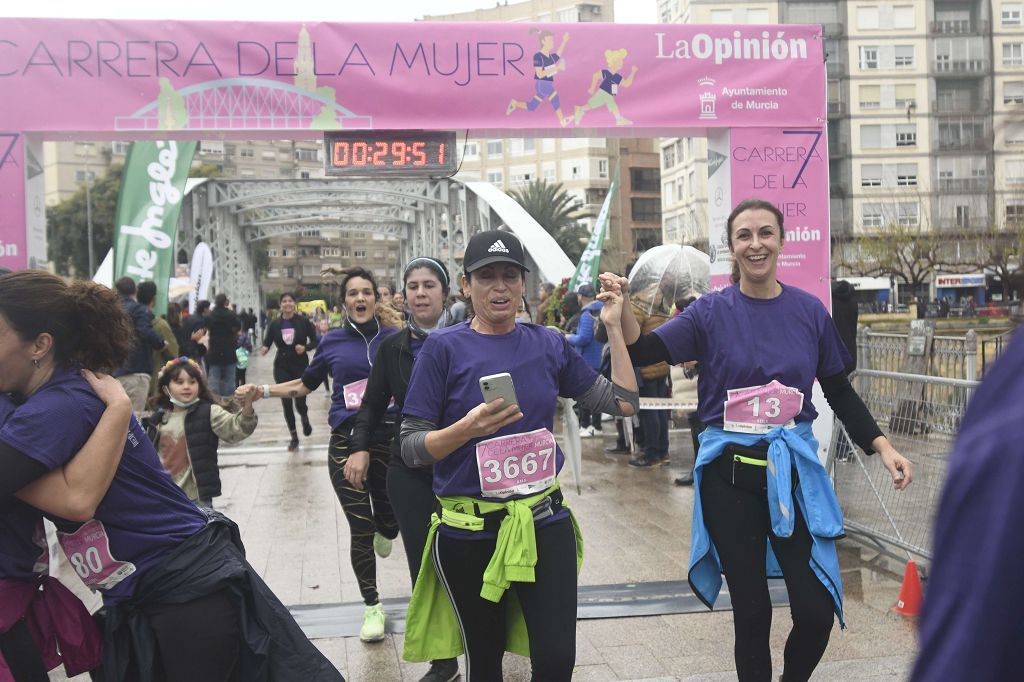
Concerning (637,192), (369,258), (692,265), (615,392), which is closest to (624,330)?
(615,392)

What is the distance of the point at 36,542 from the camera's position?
10.1 feet

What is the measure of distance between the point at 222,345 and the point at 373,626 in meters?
10.3

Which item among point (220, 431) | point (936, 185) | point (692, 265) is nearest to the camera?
point (220, 431)

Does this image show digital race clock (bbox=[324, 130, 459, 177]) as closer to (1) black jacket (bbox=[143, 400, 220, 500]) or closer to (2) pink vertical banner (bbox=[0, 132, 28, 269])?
(2) pink vertical banner (bbox=[0, 132, 28, 269])

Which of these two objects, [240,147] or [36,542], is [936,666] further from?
[240,147]

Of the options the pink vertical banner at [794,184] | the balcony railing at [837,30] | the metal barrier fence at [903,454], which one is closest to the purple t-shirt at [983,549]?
the metal barrier fence at [903,454]

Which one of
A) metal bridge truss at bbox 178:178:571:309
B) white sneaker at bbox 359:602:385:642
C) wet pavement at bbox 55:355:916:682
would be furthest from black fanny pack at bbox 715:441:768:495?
metal bridge truss at bbox 178:178:571:309

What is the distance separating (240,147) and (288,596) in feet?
383

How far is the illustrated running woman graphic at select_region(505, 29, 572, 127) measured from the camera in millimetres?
8367

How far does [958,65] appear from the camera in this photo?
69.9 meters

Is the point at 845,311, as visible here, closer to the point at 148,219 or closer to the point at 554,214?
the point at 148,219

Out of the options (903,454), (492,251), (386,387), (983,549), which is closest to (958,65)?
(903,454)

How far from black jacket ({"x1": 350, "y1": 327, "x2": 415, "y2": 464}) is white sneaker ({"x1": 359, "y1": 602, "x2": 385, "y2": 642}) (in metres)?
0.98

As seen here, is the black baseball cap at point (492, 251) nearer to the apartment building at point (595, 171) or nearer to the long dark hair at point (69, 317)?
the long dark hair at point (69, 317)
